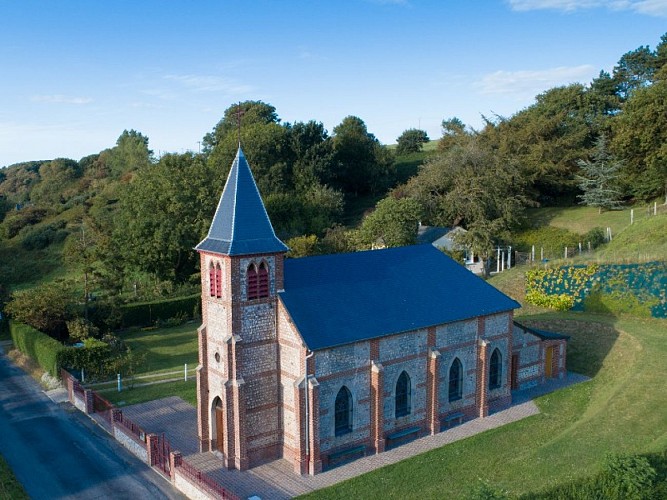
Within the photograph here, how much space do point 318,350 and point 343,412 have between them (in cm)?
339

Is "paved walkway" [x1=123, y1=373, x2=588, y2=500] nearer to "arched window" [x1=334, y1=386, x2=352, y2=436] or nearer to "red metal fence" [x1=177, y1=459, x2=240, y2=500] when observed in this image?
"red metal fence" [x1=177, y1=459, x2=240, y2=500]

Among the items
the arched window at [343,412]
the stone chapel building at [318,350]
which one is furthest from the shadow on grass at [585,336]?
the arched window at [343,412]

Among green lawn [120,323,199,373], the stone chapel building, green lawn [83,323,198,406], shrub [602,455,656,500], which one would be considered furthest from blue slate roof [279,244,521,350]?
green lawn [120,323,199,373]

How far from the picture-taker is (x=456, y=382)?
2902 centimetres

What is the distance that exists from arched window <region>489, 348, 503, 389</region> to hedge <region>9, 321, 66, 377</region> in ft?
79.5

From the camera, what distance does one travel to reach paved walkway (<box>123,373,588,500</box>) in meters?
23.2

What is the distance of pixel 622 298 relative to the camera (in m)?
42.3

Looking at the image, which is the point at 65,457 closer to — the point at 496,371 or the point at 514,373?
the point at 496,371

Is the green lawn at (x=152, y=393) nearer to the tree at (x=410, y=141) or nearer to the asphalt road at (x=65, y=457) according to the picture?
the asphalt road at (x=65, y=457)

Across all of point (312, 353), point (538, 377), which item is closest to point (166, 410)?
point (312, 353)

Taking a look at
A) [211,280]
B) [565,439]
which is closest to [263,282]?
[211,280]

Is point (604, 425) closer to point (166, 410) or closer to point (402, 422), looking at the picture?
point (402, 422)

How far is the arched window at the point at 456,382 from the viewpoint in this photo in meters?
28.9

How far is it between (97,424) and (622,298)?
34560mm
